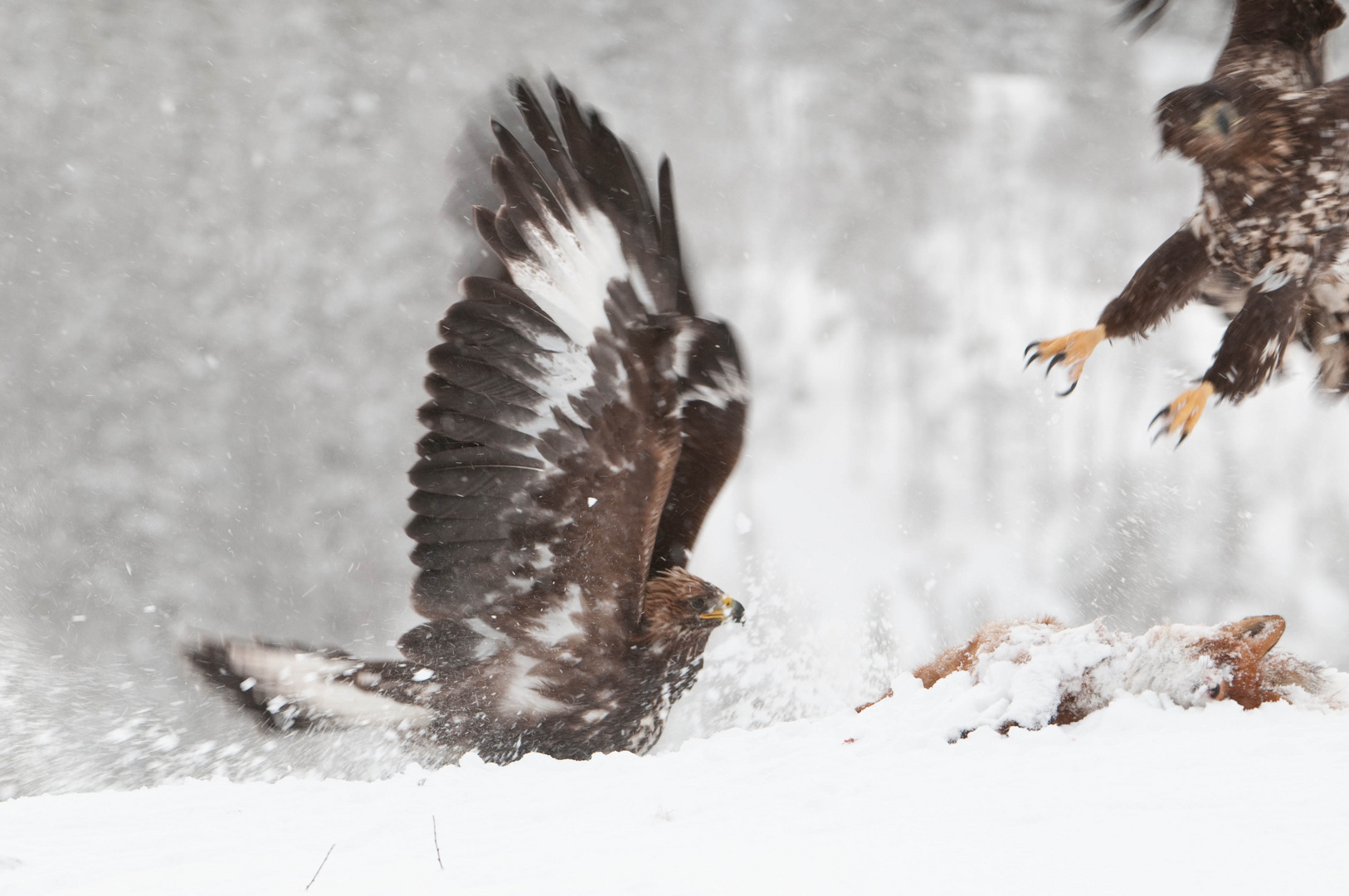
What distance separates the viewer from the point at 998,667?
216 cm

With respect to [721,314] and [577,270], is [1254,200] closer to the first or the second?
[577,270]

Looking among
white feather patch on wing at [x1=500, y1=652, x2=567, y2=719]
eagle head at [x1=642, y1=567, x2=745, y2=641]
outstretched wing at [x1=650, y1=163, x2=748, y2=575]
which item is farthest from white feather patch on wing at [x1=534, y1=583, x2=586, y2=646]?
outstretched wing at [x1=650, y1=163, x2=748, y2=575]

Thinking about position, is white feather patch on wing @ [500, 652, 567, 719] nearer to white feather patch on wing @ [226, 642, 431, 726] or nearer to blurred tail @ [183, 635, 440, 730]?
blurred tail @ [183, 635, 440, 730]

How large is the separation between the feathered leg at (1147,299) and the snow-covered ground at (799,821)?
→ 91cm

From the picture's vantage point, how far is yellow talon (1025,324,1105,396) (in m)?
2.30

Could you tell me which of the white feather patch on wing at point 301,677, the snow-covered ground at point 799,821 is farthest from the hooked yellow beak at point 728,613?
the white feather patch on wing at point 301,677

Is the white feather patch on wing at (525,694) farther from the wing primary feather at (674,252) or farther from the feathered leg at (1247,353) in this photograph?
the feathered leg at (1247,353)

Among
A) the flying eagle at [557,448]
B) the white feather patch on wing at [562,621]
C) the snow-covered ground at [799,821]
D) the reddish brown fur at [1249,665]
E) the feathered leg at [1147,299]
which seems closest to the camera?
the snow-covered ground at [799,821]

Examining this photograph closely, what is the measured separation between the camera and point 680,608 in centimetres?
296

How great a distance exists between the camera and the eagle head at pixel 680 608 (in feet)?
9.68

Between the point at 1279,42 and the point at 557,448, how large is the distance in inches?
86.0

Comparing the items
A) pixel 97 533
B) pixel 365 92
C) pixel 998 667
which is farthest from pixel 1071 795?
pixel 365 92

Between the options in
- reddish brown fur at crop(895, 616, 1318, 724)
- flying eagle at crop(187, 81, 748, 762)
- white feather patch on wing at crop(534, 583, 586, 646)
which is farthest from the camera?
white feather patch on wing at crop(534, 583, 586, 646)

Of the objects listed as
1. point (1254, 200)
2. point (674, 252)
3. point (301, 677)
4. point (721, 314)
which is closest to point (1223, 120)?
point (1254, 200)
